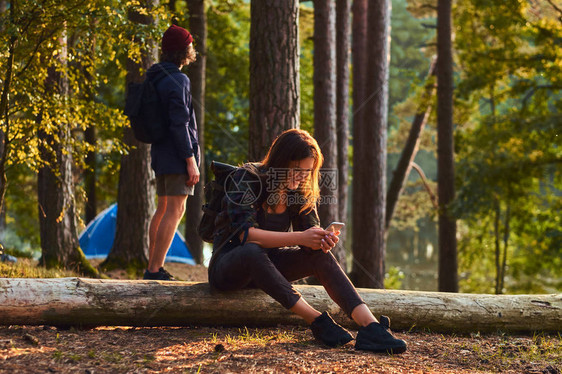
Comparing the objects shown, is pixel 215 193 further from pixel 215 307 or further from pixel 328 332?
pixel 328 332

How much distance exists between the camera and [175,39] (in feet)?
18.3

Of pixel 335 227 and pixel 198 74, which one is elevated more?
pixel 198 74

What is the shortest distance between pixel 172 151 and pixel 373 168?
7620mm

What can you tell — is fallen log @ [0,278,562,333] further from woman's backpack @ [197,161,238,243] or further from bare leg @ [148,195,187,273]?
bare leg @ [148,195,187,273]

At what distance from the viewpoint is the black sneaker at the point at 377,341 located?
416 cm

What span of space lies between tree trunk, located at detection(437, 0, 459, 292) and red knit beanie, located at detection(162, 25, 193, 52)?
10340 mm

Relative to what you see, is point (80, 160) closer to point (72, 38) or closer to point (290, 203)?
point (72, 38)

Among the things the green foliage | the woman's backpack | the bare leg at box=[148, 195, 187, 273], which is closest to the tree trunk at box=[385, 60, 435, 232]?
the green foliage

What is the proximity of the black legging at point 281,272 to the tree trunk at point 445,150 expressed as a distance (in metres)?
10.6

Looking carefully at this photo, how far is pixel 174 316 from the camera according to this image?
4645 mm

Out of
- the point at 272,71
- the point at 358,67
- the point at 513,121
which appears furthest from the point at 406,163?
the point at 272,71

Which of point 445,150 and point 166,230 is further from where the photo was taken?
point 445,150

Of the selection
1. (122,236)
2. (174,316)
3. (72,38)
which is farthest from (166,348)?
(122,236)

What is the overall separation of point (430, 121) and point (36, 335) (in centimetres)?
1599
